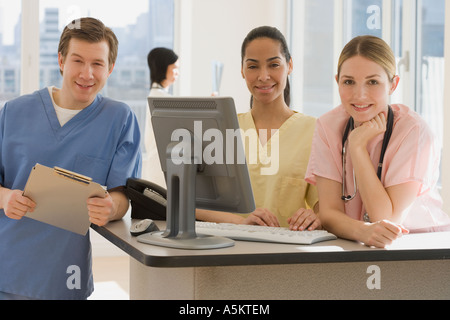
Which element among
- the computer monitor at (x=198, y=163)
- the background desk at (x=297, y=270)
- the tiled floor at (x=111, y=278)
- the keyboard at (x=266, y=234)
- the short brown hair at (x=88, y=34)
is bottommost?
the tiled floor at (x=111, y=278)

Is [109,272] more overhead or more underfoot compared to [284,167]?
more underfoot

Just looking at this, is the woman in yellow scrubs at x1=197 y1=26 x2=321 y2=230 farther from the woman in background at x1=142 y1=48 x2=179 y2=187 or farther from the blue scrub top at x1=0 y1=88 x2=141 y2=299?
the woman in background at x1=142 y1=48 x2=179 y2=187

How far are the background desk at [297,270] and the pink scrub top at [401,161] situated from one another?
17cm

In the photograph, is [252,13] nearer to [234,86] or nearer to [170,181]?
[234,86]

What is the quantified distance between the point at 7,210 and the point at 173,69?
308 cm

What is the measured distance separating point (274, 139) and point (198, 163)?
0.74 meters

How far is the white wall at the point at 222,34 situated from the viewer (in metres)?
5.52

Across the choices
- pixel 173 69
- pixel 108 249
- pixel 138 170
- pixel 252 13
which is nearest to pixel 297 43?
pixel 252 13

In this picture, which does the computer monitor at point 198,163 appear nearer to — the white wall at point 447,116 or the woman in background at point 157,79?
the white wall at point 447,116

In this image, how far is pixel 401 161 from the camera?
184cm

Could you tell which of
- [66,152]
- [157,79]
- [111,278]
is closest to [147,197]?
[66,152]

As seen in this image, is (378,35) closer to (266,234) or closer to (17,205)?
(266,234)

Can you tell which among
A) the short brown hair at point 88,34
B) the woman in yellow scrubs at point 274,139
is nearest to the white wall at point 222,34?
the woman in yellow scrubs at point 274,139

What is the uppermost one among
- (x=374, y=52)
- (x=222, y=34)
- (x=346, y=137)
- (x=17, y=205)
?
(x=222, y=34)
